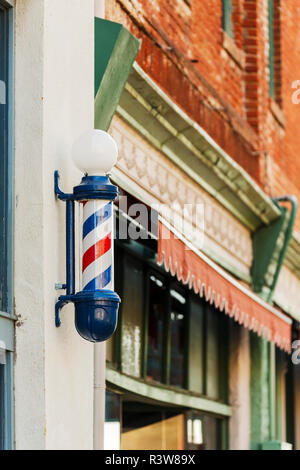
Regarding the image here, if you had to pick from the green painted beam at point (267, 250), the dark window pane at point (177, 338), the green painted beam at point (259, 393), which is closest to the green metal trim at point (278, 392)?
the green painted beam at point (259, 393)

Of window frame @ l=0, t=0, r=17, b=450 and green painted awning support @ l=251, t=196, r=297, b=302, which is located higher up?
green painted awning support @ l=251, t=196, r=297, b=302

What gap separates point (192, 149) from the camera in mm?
10367

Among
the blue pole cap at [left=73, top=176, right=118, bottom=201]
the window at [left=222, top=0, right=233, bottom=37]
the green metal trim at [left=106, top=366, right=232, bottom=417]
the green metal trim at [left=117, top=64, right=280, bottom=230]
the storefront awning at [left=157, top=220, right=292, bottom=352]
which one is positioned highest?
the window at [left=222, top=0, right=233, bottom=37]

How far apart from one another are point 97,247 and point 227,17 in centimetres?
761

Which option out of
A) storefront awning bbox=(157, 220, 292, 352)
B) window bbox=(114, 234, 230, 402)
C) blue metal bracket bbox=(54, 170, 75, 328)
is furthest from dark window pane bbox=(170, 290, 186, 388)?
blue metal bracket bbox=(54, 170, 75, 328)

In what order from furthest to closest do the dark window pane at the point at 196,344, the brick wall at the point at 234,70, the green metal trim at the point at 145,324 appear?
the dark window pane at the point at 196,344 < the brick wall at the point at 234,70 < the green metal trim at the point at 145,324

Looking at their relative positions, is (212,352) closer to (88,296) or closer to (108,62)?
(108,62)

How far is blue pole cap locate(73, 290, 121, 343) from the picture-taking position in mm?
6074

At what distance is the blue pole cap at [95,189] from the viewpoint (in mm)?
6184

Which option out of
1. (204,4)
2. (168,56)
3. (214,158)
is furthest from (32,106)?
(204,4)

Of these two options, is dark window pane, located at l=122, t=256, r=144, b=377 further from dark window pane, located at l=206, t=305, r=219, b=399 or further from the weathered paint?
the weathered paint

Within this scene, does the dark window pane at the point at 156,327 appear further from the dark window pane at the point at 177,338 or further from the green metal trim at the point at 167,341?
the dark window pane at the point at 177,338

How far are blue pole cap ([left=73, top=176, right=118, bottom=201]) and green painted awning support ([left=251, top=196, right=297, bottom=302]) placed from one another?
6484 millimetres

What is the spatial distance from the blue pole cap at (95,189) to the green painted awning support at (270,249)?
6.48 m
